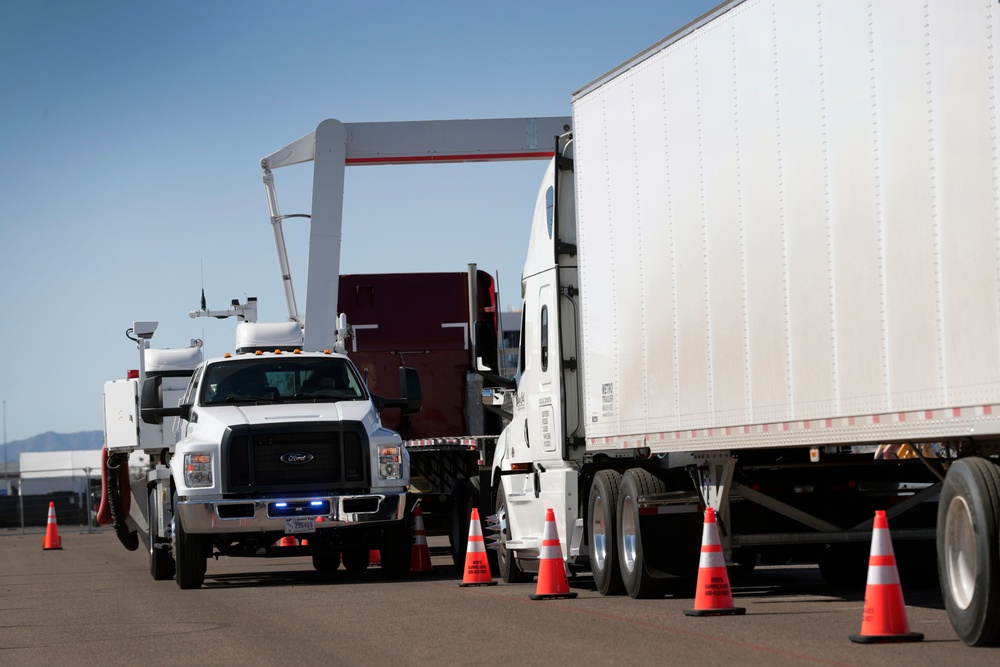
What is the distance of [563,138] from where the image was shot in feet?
52.5

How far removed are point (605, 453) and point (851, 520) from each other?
2672mm

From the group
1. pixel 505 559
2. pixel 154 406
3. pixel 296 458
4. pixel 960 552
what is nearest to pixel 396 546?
pixel 505 559

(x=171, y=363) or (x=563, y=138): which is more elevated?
(x=563, y=138)

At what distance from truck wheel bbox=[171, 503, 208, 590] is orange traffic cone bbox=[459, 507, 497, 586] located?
116 inches

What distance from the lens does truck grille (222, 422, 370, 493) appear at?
17.2 metres

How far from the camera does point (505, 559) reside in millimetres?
17219

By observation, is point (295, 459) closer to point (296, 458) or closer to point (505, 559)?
point (296, 458)

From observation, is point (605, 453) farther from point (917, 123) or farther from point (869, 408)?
point (917, 123)

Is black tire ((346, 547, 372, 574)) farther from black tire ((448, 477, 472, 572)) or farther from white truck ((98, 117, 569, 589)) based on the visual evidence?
black tire ((448, 477, 472, 572))

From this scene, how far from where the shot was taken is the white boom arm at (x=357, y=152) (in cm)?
2323

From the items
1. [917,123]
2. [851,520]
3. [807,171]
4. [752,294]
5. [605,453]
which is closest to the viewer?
[917,123]

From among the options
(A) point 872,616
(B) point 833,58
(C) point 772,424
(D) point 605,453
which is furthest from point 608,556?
(B) point 833,58

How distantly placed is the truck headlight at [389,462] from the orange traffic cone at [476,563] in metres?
1.40

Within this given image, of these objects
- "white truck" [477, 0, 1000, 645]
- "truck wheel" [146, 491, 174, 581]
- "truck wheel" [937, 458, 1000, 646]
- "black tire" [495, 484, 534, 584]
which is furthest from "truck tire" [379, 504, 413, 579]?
"truck wheel" [937, 458, 1000, 646]
